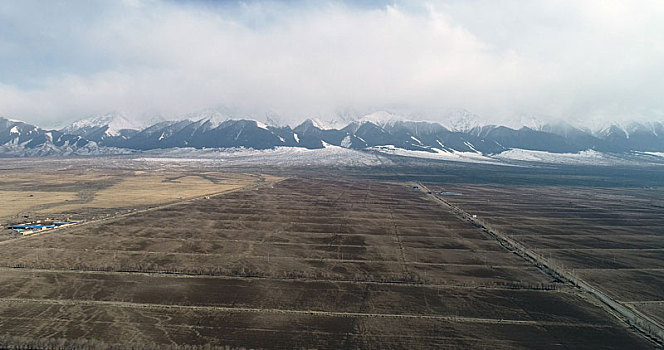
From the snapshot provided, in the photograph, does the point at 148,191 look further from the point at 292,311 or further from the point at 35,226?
the point at 292,311

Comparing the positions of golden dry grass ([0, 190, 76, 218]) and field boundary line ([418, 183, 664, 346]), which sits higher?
field boundary line ([418, 183, 664, 346])

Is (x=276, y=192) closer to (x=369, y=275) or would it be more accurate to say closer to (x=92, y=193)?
(x=92, y=193)

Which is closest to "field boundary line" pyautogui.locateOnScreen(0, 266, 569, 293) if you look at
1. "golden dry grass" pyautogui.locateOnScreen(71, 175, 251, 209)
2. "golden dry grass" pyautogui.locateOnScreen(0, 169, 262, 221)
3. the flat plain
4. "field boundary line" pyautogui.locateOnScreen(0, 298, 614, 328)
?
the flat plain

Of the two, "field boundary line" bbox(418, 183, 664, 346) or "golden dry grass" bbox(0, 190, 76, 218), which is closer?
"field boundary line" bbox(418, 183, 664, 346)

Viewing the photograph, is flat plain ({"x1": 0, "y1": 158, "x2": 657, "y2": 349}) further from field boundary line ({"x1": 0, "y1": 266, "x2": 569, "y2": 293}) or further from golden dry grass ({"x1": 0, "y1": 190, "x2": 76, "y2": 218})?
golden dry grass ({"x1": 0, "y1": 190, "x2": 76, "y2": 218})

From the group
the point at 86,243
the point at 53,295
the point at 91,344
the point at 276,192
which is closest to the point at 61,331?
the point at 91,344

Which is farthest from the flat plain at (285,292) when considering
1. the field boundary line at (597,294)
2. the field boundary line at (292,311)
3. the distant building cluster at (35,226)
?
the distant building cluster at (35,226)

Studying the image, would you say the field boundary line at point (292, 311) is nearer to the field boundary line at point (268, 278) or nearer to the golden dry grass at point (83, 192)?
the field boundary line at point (268, 278)

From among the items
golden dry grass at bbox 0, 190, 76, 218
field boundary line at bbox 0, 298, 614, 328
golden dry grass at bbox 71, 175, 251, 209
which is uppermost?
golden dry grass at bbox 71, 175, 251, 209
